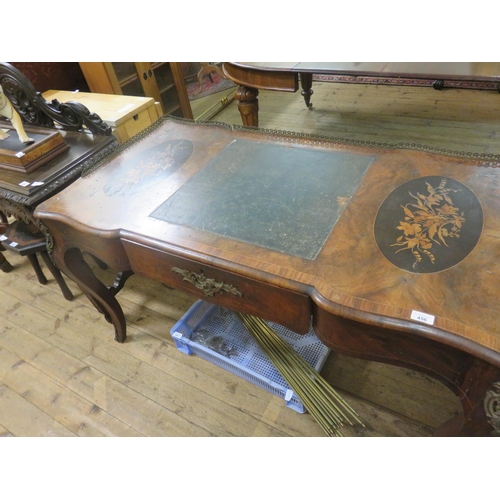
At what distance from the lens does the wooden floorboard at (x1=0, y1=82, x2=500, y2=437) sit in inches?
54.9

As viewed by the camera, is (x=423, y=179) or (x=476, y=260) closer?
(x=476, y=260)

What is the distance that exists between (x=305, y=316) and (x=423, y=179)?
0.58 metres

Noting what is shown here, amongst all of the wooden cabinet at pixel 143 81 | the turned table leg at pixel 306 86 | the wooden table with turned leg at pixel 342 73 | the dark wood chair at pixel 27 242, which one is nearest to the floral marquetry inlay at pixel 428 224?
the wooden table with turned leg at pixel 342 73

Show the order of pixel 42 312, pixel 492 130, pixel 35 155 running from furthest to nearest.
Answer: pixel 492 130 < pixel 42 312 < pixel 35 155

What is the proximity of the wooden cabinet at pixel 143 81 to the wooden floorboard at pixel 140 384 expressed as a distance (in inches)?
51.7

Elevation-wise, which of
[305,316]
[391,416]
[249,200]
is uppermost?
[249,200]

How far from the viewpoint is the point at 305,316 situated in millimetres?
947

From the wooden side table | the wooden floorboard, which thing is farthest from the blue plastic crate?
the wooden side table

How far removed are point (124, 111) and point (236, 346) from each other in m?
1.42

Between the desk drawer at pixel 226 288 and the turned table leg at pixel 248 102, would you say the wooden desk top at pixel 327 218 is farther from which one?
the turned table leg at pixel 248 102

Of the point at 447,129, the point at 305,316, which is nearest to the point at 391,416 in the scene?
the point at 305,316

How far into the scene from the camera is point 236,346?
1.56m

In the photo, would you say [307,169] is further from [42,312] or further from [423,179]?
[42,312]

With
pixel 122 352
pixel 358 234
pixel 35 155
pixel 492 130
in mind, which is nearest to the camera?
pixel 358 234
